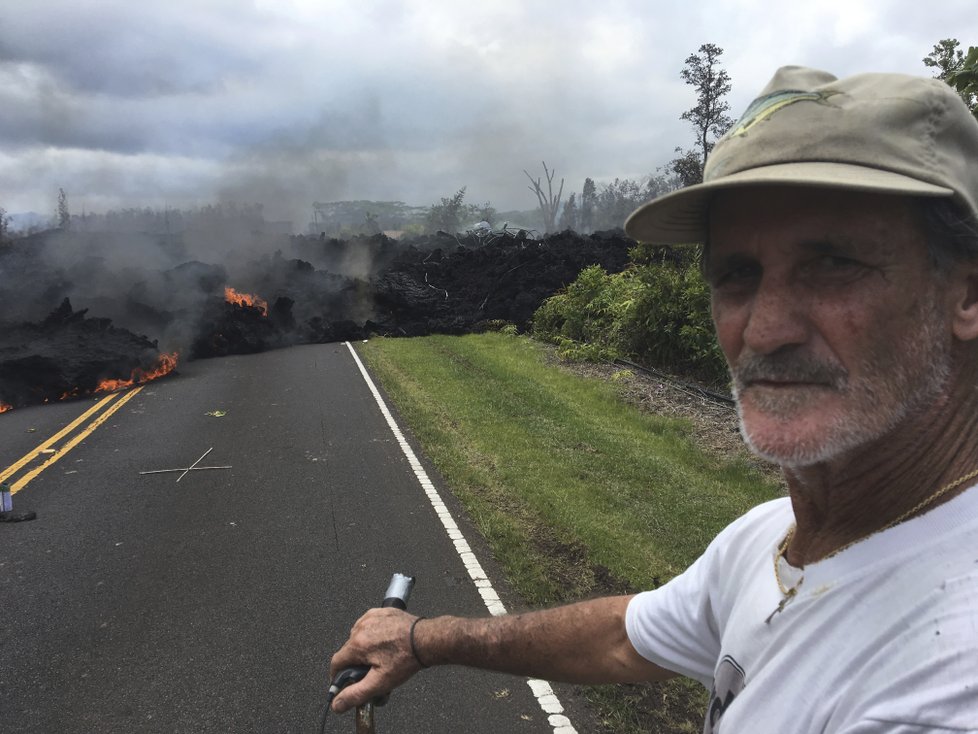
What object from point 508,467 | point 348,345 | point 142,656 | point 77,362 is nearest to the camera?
point 142,656

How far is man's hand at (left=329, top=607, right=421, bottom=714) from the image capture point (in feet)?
Answer: 5.67

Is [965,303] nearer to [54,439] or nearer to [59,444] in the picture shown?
[59,444]

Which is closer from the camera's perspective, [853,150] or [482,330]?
[853,150]

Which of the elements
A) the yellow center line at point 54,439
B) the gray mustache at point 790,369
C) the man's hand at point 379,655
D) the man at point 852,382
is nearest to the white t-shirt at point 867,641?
the man at point 852,382

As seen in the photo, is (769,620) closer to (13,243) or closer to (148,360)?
(148,360)

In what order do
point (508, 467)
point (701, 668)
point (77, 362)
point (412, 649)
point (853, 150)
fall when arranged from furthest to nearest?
point (77, 362), point (508, 467), point (412, 649), point (701, 668), point (853, 150)

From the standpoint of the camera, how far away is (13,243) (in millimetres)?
21109

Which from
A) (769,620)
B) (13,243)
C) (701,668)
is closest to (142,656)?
(701,668)

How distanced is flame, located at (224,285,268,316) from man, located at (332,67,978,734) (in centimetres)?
1998

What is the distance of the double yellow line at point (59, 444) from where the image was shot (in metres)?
8.16

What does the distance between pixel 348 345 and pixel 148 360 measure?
571 centimetres

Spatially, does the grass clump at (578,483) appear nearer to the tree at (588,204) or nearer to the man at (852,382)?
the man at (852,382)

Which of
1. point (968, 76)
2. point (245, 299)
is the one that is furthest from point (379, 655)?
point (245, 299)

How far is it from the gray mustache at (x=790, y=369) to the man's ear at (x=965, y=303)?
0.20m
